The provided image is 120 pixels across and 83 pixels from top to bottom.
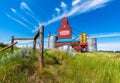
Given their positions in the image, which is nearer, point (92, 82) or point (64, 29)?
point (92, 82)

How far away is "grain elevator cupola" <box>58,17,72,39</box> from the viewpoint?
2430 cm

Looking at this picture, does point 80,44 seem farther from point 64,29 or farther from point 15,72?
point 15,72

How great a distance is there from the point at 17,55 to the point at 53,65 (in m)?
1.45

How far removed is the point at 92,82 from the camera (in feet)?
16.9

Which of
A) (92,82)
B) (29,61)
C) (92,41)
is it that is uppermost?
→ (92,41)

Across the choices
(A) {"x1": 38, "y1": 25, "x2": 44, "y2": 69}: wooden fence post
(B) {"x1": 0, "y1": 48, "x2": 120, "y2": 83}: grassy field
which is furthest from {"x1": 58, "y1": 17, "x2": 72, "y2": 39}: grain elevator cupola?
(A) {"x1": 38, "y1": 25, "x2": 44, "y2": 69}: wooden fence post

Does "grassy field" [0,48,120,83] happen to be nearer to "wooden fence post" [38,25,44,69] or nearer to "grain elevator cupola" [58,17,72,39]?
"wooden fence post" [38,25,44,69]

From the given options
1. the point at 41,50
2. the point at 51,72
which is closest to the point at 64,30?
the point at 41,50

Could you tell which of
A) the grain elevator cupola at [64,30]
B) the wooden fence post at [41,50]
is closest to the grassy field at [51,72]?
the wooden fence post at [41,50]

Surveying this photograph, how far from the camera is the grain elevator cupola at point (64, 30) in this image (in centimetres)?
2430

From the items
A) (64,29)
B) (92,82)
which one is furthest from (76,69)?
(64,29)

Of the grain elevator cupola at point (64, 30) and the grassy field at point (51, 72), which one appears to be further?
the grain elevator cupola at point (64, 30)

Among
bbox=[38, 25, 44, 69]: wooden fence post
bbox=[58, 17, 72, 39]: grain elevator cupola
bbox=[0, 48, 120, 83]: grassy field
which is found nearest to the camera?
bbox=[0, 48, 120, 83]: grassy field

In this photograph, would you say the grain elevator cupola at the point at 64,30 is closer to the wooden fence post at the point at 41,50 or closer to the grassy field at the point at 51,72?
the grassy field at the point at 51,72
